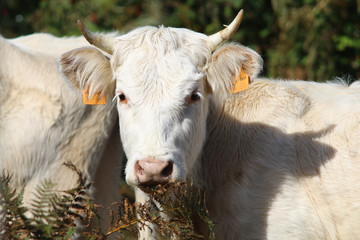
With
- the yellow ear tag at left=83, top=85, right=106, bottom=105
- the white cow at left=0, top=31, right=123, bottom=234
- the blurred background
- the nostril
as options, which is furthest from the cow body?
the blurred background

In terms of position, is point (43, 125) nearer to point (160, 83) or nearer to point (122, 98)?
point (122, 98)

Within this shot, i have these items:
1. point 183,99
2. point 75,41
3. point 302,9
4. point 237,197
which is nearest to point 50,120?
point 75,41

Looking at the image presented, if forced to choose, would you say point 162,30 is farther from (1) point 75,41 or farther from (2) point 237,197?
(1) point 75,41

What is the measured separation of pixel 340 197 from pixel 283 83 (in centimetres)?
108

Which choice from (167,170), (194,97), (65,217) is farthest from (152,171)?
(194,97)

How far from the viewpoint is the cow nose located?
10.3 ft

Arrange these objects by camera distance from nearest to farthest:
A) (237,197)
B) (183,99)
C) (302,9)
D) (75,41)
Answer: (183,99), (237,197), (75,41), (302,9)

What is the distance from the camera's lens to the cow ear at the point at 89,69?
13.1 feet

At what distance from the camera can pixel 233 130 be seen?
4.10 metres

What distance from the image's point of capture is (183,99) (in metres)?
3.51

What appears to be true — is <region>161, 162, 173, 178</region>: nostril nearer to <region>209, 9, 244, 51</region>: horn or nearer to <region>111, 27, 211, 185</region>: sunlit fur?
<region>111, 27, 211, 185</region>: sunlit fur

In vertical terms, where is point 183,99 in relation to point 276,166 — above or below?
above

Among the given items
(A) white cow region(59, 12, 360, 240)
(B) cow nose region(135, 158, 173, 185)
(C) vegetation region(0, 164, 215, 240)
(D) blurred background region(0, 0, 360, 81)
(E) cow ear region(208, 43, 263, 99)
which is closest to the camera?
(C) vegetation region(0, 164, 215, 240)

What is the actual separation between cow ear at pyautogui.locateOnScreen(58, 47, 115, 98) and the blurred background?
4873 millimetres
